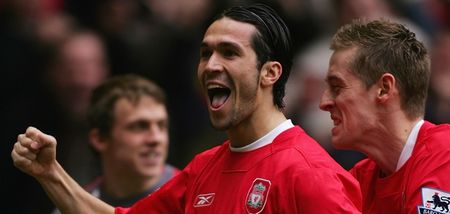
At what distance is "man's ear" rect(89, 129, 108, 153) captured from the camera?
27.0ft

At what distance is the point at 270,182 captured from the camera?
552 centimetres

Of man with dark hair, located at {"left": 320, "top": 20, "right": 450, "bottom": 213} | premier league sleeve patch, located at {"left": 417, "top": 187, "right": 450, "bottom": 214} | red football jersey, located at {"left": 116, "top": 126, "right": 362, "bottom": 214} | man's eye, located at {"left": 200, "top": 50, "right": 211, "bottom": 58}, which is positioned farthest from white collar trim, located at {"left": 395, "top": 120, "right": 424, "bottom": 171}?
man's eye, located at {"left": 200, "top": 50, "right": 211, "bottom": 58}

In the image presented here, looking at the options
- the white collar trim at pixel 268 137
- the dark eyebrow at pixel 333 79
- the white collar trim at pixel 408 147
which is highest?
the dark eyebrow at pixel 333 79

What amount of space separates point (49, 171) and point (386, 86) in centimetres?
183

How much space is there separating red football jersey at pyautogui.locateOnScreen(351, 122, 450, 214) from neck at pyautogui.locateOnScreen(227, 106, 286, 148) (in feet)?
2.27

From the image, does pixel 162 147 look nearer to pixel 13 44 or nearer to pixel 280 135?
pixel 280 135

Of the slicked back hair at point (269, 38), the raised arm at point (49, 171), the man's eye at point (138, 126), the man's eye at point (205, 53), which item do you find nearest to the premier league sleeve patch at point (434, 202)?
the slicked back hair at point (269, 38)

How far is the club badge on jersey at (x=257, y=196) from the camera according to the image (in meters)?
5.49

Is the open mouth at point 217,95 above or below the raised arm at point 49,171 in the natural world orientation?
above

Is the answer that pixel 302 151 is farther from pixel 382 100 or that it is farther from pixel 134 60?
pixel 134 60

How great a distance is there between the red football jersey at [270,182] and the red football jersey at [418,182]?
0.33m

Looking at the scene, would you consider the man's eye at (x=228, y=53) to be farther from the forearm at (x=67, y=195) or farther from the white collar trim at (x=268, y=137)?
the forearm at (x=67, y=195)

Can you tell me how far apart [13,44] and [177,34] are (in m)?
1.58

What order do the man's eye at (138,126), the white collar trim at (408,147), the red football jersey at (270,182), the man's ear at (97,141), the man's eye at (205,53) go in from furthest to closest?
the man's ear at (97,141)
the man's eye at (138,126)
the white collar trim at (408,147)
the man's eye at (205,53)
the red football jersey at (270,182)
